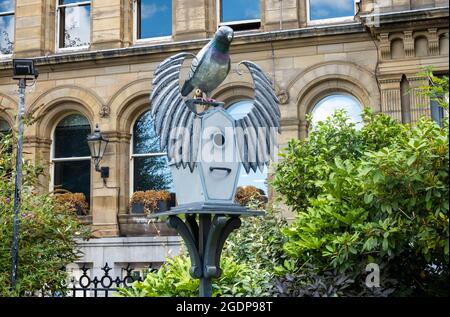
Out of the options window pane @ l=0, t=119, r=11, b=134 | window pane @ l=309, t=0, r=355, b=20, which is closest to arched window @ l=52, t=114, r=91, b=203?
window pane @ l=0, t=119, r=11, b=134

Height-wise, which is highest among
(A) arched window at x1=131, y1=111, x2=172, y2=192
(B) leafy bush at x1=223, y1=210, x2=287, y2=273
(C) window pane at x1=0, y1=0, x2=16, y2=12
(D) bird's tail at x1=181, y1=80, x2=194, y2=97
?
(C) window pane at x1=0, y1=0, x2=16, y2=12

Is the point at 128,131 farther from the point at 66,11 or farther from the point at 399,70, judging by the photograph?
the point at 399,70

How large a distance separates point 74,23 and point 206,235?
13.7m

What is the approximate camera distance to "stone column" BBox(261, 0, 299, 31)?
53.8 ft

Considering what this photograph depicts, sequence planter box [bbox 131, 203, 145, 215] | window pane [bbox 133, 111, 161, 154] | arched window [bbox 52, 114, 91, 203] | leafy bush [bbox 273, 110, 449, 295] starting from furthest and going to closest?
arched window [bbox 52, 114, 91, 203], window pane [bbox 133, 111, 161, 154], planter box [bbox 131, 203, 145, 215], leafy bush [bbox 273, 110, 449, 295]

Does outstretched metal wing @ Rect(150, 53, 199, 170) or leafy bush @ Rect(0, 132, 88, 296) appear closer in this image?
outstretched metal wing @ Rect(150, 53, 199, 170)

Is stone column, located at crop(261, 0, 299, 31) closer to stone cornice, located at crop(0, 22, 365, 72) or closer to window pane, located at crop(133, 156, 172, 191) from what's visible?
stone cornice, located at crop(0, 22, 365, 72)

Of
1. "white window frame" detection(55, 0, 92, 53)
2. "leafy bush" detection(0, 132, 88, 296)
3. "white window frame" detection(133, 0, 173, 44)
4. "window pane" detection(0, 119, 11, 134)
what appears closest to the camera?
"leafy bush" detection(0, 132, 88, 296)

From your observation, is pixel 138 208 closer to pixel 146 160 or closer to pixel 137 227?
pixel 137 227

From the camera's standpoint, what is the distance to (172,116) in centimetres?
656

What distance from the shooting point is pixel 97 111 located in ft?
57.6

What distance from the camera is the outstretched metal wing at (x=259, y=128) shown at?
6.75 metres

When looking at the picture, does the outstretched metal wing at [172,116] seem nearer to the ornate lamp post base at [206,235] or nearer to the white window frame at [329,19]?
the ornate lamp post base at [206,235]

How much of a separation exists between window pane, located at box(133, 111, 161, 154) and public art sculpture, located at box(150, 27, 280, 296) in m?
11.0
